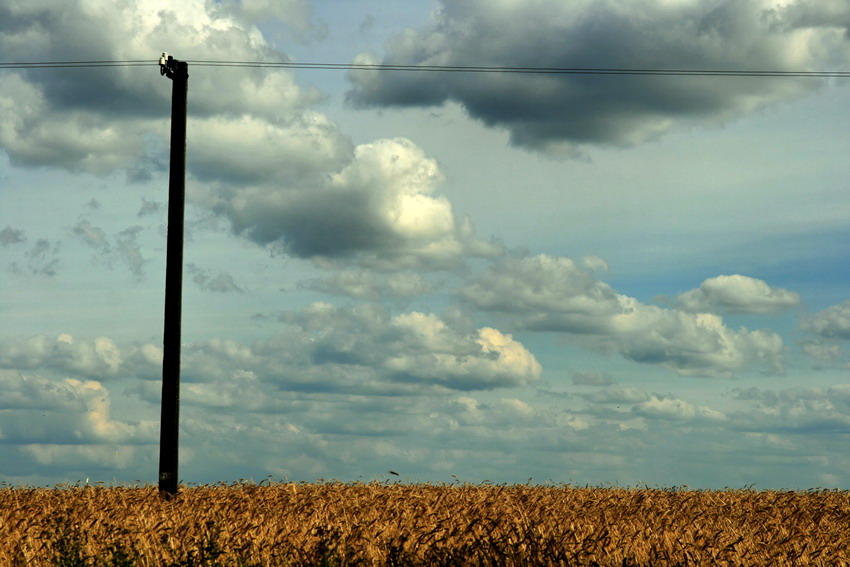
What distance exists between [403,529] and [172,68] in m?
9.64

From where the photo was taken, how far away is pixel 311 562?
10.2 meters

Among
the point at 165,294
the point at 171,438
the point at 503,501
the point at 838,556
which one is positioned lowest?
the point at 838,556

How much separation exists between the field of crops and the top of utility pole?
295 inches

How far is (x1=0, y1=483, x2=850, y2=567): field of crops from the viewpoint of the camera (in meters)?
10.3

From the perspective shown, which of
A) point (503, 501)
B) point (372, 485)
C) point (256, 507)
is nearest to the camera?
point (256, 507)

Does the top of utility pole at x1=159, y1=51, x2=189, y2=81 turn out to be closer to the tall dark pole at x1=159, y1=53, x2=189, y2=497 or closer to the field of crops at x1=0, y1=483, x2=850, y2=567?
the tall dark pole at x1=159, y1=53, x2=189, y2=497

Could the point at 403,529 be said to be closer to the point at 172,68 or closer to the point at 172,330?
the point at 172,330

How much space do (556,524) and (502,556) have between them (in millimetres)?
2221

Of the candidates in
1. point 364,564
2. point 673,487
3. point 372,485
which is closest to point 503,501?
point 372,485

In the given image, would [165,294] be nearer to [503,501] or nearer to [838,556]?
[503,501]

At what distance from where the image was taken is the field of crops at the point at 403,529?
33.8ft

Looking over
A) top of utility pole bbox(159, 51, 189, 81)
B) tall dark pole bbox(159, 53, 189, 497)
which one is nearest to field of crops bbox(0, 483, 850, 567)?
tall dark pole bbox(159, 53, 189, 497)

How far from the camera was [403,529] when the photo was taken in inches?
457

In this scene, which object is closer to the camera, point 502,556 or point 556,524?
point 502,556
